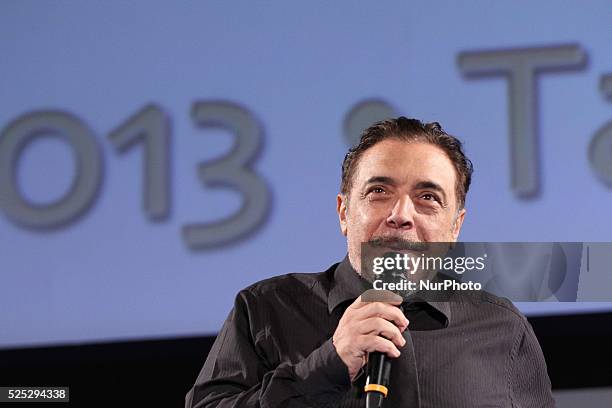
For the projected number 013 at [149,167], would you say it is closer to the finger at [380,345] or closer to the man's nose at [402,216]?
the man's nose at [402,216]

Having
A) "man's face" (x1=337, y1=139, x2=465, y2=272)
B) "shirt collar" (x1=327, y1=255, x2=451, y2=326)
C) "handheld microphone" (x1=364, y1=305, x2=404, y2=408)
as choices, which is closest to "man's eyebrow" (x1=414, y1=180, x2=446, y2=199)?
"man's face" (x1=337, y1=139, x2=465, y2=272)

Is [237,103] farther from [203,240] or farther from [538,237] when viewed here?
[538,237]

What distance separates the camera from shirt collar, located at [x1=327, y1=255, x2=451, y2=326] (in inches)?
76.2

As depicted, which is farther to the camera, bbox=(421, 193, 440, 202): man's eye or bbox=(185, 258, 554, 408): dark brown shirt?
bbox=(421, 193, 440, 202): man's eye

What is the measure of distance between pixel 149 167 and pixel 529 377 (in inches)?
55.1

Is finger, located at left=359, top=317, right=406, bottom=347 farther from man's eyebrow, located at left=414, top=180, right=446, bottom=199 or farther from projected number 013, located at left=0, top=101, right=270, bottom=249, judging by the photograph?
projected number 013, located at left=0, top=101, right=270, bottom=249

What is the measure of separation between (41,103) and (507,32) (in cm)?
143

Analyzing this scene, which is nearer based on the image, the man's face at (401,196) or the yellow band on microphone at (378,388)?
the yellow band on microphone at (378,388)

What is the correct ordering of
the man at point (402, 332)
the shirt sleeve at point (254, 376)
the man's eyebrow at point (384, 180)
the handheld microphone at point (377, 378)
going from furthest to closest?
the man's eyebrow at point (384, 180) < the man at point (402, 332) < the shirt sleeve at point (254, 376) < the handheld microphone at point (377, 378)

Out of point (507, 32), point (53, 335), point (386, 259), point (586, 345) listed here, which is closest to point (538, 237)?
point (586, 345)

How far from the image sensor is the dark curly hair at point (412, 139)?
1968mm

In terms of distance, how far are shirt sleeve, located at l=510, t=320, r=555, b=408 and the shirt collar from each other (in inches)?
6.5

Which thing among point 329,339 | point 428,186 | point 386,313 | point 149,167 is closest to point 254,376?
point 329,339

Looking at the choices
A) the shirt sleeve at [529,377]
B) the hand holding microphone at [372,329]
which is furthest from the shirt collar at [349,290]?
the hand holding microphone at [372,329]
